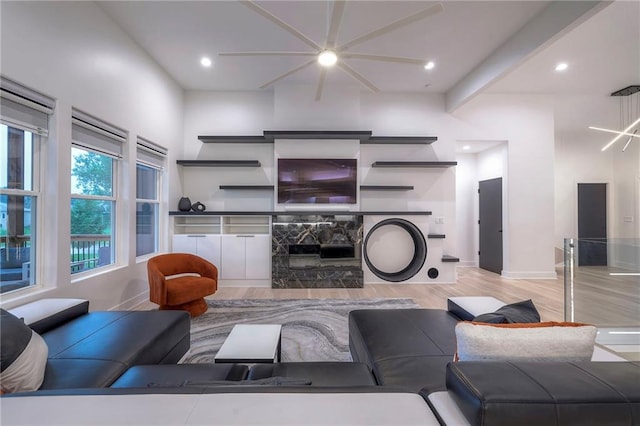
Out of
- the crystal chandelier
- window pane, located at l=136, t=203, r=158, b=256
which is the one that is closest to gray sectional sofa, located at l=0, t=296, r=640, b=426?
window pane, located at l=136, t=203, r=158, b=256

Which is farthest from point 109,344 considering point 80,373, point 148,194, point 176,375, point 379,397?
point 148,194

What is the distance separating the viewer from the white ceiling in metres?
2.88

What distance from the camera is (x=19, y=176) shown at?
2232 millimetres

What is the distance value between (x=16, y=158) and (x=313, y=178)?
11.1 feet

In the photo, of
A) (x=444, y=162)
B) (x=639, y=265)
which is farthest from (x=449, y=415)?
(x=444, y=162)

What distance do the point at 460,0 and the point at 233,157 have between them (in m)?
3.90

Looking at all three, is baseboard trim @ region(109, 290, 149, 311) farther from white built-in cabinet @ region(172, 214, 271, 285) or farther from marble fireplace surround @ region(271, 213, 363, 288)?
marble fireplace surround @ region(271, 213, 363, 288)

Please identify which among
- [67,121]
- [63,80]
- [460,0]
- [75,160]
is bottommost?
[75,160]

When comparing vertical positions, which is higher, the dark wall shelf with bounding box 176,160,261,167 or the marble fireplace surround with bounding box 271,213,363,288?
the dark wall shelf with bounding box 176,160,261,167

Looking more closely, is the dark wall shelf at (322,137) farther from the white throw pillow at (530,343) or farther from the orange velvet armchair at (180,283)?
the white throw pillow at (530,343)

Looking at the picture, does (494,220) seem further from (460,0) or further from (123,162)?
(123,162)

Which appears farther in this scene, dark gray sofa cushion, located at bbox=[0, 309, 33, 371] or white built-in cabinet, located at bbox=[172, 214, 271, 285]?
white built-in cabinet, located at bbox=[172, 214, 271, 285]

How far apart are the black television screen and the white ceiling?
1.37 m

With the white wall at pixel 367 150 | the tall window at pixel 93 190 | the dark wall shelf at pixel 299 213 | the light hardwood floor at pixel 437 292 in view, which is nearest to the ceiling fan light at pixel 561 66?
the white wall at pixel 367 150
